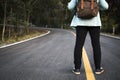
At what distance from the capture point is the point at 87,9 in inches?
255

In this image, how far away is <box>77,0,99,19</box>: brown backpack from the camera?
21.2 feet

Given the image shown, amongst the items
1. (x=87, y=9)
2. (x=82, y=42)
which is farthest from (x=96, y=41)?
(x=87, y=9)

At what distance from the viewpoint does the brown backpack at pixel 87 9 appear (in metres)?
6.46

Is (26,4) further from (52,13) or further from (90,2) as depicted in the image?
(52,13)

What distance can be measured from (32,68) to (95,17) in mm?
1751

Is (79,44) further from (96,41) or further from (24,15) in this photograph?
(24,15)

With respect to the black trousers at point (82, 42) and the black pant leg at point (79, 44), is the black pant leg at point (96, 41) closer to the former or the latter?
the black trousers at point (82, 42)

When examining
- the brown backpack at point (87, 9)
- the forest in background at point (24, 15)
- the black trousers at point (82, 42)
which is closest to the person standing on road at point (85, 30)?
the black trousers at point (82, 42)

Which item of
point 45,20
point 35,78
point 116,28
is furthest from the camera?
point 45,20

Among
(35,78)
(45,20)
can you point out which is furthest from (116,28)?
(45,20)

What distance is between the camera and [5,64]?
25.7 feet

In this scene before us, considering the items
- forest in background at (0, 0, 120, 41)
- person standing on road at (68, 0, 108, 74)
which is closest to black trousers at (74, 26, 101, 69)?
person standing on road at (68, 0, 108, 74)

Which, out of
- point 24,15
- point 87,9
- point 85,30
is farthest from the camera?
point 24,15

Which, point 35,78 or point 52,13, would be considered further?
point 52,13
